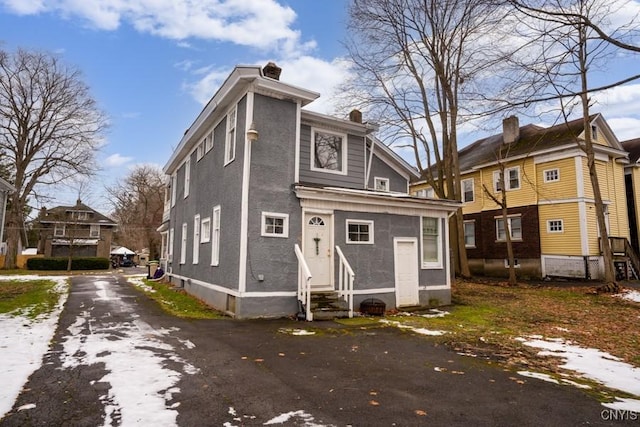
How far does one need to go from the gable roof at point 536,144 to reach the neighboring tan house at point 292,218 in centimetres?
1098

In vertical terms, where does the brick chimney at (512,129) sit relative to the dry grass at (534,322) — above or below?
above

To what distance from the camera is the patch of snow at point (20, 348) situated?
14.2 ft

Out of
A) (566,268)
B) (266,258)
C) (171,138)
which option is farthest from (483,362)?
(171,138)

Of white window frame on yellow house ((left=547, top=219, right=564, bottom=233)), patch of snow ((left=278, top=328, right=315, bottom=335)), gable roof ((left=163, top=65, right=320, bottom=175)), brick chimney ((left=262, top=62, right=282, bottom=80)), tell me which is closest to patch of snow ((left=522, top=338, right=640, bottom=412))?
patch of snow ((left=278, top=328, right=315, bottom=335))

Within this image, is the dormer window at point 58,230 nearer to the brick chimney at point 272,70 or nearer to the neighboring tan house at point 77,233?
the neighboring tan house at point 77,233

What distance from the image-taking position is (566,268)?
19.8m

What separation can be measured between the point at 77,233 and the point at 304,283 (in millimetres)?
41419

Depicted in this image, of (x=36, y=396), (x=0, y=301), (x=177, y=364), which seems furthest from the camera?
(x=0, y=301)

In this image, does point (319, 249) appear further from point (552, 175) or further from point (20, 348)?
point (552, 175)

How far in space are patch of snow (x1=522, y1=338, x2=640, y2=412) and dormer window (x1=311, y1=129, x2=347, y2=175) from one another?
298 inches

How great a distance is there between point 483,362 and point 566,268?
17.4 metres

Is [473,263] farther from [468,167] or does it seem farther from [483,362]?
[483,362]

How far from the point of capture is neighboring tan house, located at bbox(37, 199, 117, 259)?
40.3 meters

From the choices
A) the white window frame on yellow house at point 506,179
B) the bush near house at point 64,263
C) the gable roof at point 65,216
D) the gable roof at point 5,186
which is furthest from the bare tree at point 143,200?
the white window frame on yellow house at point 506,179
